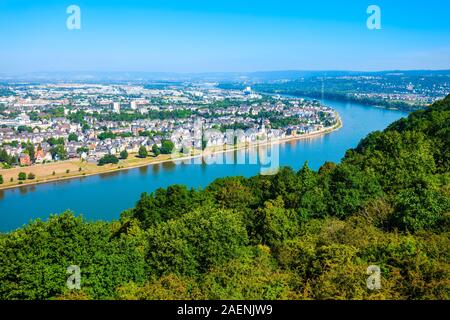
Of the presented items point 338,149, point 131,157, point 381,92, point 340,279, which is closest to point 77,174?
point 131,157

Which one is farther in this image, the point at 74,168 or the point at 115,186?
the point at 74,168

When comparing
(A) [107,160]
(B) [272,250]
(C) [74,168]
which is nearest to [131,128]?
(A) [107,160]

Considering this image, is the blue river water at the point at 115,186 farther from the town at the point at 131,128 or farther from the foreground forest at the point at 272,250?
the foreground forest at the point at 272,250

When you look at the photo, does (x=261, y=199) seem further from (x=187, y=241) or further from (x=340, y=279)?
(x=340, y=279)

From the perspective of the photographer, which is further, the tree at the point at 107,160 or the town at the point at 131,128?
the town at the point at 131,128

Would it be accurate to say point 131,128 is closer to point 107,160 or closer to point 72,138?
point 72,138

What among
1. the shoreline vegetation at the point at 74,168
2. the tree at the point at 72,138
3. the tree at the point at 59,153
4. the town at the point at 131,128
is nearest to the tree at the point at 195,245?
the shoreline vegetation at the point at 74,168
